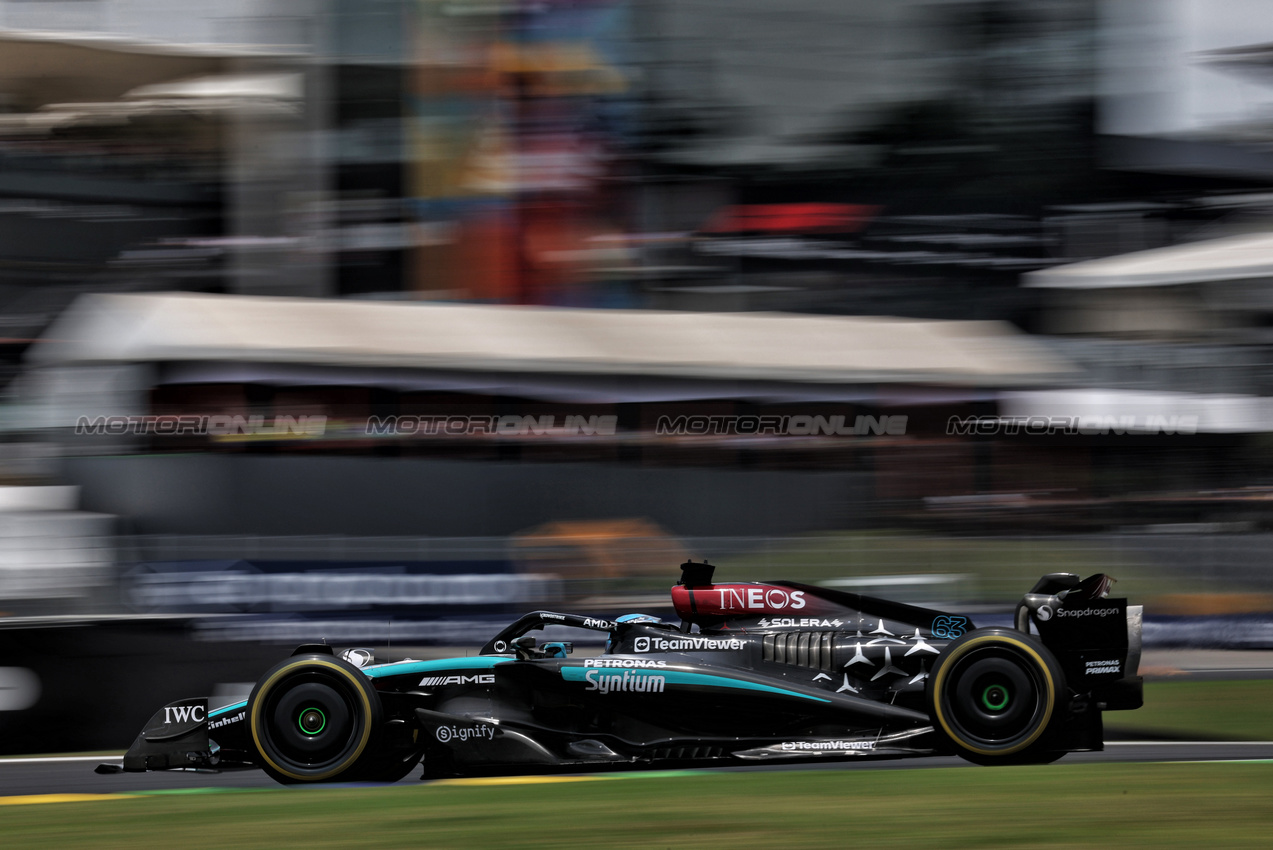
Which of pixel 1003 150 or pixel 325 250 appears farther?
pixel 1003 150

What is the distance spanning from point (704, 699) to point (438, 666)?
1018mm

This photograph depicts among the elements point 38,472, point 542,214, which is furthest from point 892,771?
point 542,214

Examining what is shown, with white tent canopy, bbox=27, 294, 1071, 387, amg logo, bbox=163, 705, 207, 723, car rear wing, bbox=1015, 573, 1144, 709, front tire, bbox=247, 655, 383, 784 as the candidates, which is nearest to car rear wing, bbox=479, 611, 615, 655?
front tire, bbox=247, 655, 383, 784

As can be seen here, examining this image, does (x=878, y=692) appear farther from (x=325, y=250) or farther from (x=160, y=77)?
(x=160, y=77)

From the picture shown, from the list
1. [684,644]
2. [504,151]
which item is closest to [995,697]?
[684,644]

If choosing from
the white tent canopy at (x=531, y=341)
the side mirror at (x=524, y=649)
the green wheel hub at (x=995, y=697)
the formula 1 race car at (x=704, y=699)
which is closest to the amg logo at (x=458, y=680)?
the formula 1 race car at (x=704, y=699)

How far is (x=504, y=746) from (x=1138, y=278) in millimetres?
9177

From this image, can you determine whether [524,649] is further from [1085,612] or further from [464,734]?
[1085,612]

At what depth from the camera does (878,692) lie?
5004mm

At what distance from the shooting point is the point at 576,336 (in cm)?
1054

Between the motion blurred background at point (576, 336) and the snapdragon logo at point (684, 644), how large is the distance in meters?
2.60

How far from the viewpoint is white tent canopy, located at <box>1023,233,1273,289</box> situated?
11805mm

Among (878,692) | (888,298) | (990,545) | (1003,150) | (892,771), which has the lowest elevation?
(892,771)

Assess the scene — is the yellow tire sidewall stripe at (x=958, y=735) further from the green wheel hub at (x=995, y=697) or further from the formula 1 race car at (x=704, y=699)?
the green wheel hub at (x=995, y=697)
